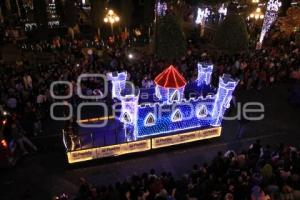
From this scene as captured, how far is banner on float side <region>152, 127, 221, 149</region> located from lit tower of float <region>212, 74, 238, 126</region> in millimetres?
427

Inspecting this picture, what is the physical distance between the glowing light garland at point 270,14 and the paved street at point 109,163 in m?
10.4

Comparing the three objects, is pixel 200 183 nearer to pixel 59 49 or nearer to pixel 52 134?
pixel 52 134

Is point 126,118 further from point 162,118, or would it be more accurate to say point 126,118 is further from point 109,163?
point 109,163

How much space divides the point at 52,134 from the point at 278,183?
31.4 feet

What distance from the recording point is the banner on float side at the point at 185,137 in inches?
602

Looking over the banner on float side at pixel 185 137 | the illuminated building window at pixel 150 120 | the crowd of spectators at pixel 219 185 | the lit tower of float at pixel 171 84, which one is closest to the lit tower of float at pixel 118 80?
the lit tower of float at pixel 171 84

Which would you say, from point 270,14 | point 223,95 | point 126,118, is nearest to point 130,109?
point 126,118

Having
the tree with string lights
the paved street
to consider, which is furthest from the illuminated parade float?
the tree with string lights

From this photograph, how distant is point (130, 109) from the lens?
1420 centimetres

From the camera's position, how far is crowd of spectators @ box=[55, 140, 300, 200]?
10.7 meters

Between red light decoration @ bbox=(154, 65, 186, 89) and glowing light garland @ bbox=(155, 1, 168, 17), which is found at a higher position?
glowing light garland @ bbox=(155, 1, 168, 17)

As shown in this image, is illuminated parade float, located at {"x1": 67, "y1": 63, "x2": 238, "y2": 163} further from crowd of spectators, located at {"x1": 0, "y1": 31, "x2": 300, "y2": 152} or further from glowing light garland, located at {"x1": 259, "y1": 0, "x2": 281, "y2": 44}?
glowing light garland, located at {"x1": 259, "y1": 0, "x2": 281, "y2": 44}

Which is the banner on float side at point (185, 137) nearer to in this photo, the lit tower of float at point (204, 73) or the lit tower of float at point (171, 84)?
the lit tower of float at point (171, 84)

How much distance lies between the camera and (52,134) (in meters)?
16.5
